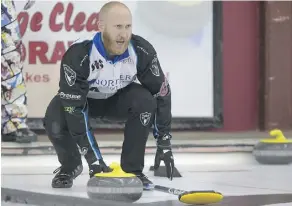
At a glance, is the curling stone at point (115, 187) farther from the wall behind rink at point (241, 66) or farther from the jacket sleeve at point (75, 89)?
the wall behind rink at point (241, 66)

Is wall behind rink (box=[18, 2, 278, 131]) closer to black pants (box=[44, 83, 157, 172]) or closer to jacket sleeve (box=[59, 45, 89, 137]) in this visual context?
black pants (box=[44, 83, 157, 172])

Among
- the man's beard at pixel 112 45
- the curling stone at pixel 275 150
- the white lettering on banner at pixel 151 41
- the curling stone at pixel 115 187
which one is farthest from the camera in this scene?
the white lettering on banner at pixel 151 41

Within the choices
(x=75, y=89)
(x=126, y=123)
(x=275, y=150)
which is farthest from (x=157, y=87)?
(x=275, y=150)

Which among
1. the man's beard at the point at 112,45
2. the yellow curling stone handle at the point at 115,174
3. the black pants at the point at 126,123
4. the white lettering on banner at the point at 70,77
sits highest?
the man's beard at the point at 112,45

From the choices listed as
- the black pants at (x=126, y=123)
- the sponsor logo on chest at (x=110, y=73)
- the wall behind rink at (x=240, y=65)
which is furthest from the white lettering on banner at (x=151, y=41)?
the sponsor logo on chest at (x=110, y=73)

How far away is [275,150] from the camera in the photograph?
4633mm

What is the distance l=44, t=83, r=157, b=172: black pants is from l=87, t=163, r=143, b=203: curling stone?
26 cm

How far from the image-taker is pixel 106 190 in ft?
9.30

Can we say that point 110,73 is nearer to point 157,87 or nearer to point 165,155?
point 157,87

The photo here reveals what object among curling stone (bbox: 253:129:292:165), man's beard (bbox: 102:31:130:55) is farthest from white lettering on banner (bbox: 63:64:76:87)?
curling stone (bbox: 253:129:292:165)

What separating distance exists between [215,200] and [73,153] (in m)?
0.86

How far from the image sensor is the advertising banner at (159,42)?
5371 mm

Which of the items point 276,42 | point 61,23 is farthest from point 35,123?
point 276,42

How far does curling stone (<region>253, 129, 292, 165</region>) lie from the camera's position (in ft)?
15.1
